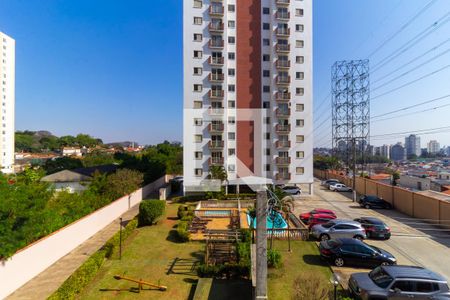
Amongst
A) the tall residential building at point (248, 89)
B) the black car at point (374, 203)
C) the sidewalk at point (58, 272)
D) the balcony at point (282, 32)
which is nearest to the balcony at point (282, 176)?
the tall residential building at point (248, 89)

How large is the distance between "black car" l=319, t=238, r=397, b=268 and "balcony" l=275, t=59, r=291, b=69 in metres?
27.1

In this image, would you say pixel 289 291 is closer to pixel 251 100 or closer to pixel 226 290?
pixel 226 290

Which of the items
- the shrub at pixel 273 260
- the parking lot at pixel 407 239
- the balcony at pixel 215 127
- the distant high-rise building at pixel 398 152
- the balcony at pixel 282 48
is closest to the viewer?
the shrub at pixel 273 260

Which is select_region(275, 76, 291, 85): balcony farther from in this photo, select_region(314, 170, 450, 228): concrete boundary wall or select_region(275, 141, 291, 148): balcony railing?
select_region(314, 170, 450, 228): concrete boundary wall

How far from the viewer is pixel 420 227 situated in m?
22.0

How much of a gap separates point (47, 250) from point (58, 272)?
142 cm

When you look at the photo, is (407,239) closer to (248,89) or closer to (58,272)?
(58,272)

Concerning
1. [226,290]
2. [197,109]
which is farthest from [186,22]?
[226,290]

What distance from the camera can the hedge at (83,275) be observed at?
1016cm

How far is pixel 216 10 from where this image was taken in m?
34.9

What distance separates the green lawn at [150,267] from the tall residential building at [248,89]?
17.4 meters

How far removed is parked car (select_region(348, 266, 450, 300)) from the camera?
10.1 m

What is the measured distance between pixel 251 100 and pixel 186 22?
13.9 m

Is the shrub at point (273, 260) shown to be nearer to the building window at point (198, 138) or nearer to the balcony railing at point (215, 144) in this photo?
the balcony railing at point (215, 144)
